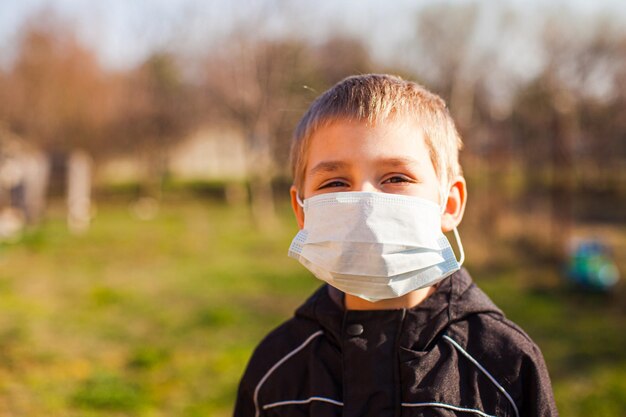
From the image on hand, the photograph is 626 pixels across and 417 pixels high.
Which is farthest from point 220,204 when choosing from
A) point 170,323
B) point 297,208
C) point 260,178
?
point 297,208

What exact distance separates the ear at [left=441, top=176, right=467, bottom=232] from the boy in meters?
0.01

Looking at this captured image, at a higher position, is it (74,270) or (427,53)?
(427,53)

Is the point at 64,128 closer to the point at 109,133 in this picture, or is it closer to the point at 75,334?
the point at 109,133

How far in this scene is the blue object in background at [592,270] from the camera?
6.55 m

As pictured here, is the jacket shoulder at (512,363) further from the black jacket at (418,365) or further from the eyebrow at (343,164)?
the eyebrow at (343,164)

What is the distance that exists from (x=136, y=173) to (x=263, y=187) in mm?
8930

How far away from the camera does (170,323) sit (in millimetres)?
5844

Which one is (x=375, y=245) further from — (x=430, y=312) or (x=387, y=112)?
(x=387, y=112)

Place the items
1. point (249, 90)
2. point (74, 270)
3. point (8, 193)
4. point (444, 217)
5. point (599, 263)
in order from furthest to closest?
1. point (249, 90)
2. point (8, 193)
3. point (74, 270)
4. point (599, 263)
5. point (444, 217)

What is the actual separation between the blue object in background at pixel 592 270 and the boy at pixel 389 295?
551cm

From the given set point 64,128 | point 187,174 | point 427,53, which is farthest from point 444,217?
point 187,174

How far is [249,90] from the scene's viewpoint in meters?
14.4

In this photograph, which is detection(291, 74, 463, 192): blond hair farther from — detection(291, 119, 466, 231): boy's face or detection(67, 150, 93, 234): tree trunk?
detection(67, 150, 93, 234): tree trunk

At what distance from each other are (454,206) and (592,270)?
5.51 m
